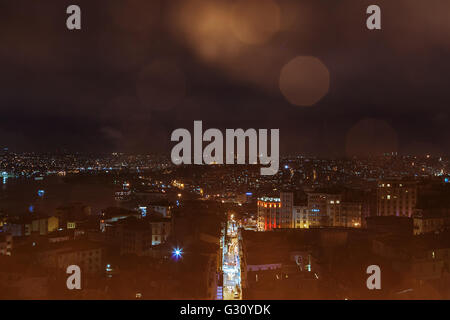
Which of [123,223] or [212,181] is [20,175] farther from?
[123,223]

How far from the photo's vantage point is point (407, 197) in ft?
39.2

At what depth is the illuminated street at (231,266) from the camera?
6760mm

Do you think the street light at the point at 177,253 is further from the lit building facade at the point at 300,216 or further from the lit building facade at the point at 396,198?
the lit building facade at the point at 396,198

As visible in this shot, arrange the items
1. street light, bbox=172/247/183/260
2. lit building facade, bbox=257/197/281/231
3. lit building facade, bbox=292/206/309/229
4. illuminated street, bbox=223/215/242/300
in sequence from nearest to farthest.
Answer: illuminated street, bbox=223/215/242/300 → street light, bbox=172/247/183/260 → lit building facade, bbox=292/206/309/229 → lit building facade, bbox=257/197/281/231

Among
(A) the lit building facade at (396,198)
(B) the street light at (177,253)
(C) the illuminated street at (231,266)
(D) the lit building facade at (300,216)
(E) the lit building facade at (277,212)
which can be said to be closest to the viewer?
(C) the illuminated street at (231,266)

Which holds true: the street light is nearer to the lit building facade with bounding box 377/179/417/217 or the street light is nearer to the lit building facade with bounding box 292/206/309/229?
the lit building facade with bounding box 292/206/309/229

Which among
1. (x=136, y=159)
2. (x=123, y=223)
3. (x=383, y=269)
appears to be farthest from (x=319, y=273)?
(x=136, y=159)

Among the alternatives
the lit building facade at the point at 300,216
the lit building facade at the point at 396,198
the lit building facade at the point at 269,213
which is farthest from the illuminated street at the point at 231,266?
the lit building facade at the point at 396,198

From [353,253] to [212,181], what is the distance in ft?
72.3

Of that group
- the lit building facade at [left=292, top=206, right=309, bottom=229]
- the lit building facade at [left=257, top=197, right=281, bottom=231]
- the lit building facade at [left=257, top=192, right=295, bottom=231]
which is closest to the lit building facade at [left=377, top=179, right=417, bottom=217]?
the lit building facade at [left=292, top=206, right=309, bottom=229]

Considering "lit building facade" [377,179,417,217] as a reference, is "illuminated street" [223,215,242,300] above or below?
below

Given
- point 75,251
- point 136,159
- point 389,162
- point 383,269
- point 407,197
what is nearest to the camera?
point 383,269

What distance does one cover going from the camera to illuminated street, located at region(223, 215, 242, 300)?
6760 millimetres

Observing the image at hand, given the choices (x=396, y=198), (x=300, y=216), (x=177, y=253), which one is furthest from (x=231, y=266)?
(x=396, y=198)
